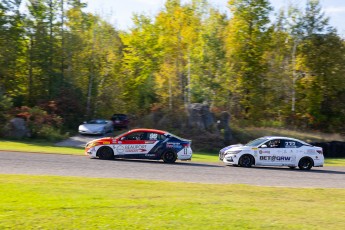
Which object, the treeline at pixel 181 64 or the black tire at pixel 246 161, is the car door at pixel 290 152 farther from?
the treeline at pixel 181 64

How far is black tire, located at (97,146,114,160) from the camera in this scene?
2433cm

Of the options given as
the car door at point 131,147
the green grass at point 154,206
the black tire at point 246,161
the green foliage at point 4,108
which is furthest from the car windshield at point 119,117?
the green grass at point 154,206

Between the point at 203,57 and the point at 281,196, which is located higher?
the point at 203,57

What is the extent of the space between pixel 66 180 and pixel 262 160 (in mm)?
12220

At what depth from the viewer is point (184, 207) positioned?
10820mm

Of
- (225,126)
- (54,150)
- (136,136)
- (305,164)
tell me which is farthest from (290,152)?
(225,126)

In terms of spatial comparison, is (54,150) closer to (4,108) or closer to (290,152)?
(4,108)

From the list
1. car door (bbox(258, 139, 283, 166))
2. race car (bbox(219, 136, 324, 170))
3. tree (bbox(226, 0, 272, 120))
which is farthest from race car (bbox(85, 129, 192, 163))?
tree (bbox(226, 0, 272, 120))

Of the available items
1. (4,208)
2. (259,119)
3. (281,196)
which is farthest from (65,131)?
(4,208)

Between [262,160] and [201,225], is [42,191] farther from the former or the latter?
[262,160]

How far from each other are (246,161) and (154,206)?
14.5 metres

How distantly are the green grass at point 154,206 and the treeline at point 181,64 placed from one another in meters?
31.4

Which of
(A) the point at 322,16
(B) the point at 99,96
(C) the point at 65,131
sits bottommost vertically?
(C) the point at 65,131

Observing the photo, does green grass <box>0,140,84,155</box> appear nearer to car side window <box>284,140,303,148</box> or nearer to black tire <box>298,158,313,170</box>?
car side window <box>284,140,303,148</box>
